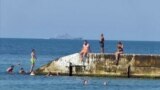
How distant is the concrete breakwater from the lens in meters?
45.4

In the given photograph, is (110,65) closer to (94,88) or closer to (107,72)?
(107,72)

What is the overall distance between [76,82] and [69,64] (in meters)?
2.70

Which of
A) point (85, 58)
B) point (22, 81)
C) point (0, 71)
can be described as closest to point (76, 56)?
point (85, 58)

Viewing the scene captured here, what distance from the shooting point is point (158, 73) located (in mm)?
45469

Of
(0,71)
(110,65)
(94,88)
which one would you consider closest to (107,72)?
(110,65)

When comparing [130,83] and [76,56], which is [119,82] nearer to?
[130,83]

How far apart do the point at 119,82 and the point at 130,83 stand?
2.58ft

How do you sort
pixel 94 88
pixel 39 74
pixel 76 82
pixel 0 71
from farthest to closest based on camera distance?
1. pixel 0 71
2. pixel 39 74
3. pixel 76 82
4. pixel 94 88

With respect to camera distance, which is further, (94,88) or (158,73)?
(158,73)

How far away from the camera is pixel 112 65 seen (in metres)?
45.8

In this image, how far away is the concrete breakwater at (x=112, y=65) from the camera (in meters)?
45.4

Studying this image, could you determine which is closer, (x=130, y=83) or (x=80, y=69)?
(x=130, y=83)

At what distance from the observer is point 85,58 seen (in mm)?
46531

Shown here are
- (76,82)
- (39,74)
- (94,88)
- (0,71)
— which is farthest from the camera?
(0,71)
